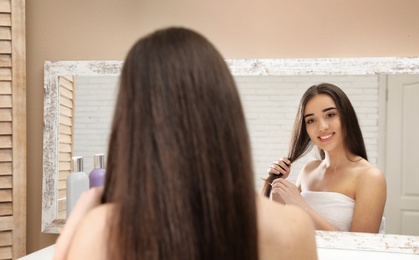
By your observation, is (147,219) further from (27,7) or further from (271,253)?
(27,7)

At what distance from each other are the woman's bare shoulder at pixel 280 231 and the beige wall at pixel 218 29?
3.41ft

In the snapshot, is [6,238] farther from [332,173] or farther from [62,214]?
[332,173]

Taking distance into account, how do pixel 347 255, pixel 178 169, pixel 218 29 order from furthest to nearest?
pixel 218 29 < pixel 347 255 < pixel 178 169

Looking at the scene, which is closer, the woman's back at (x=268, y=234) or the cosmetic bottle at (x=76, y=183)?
the woman's back at (x=268, y=234)

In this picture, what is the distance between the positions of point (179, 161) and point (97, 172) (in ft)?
3.53

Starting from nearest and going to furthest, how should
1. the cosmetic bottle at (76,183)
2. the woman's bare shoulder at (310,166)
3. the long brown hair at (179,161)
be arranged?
1. the long brown hair at (179,161)
2. the woman's bare shoulder at (310,166)
3. the cosmetic bottle at (76,183)

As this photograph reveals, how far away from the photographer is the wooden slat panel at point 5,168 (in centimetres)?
167

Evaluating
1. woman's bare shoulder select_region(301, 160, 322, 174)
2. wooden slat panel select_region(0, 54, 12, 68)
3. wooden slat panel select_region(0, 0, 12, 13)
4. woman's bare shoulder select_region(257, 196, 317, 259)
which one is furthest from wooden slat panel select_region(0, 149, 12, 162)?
woman's bare shoulder select_region(257, 196, 317, 259)

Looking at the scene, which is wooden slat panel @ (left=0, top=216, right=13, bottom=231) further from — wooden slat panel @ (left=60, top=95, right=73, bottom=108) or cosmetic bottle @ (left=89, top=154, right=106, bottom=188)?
wooden slat panel @ (left=60, top=95, right=73, bottom=108)

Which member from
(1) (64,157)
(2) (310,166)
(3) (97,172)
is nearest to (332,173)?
(2) (310,166)

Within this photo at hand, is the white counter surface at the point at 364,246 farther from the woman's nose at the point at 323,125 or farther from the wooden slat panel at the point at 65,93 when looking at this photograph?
the wooden slat panel at the point at 65,93

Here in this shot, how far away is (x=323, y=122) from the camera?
4.85 feet

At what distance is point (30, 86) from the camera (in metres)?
1.73

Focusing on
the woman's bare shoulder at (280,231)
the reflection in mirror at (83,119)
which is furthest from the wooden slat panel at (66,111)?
the woman's bare shoulder at (280,231)
